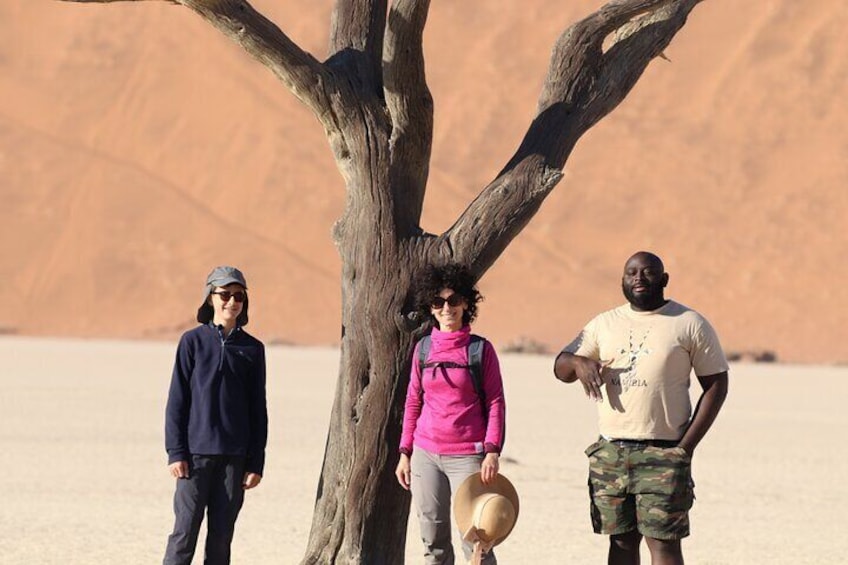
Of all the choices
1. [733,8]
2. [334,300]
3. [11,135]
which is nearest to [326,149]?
[334,300]

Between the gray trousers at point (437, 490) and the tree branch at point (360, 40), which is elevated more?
the tree branch at point (360, 40)

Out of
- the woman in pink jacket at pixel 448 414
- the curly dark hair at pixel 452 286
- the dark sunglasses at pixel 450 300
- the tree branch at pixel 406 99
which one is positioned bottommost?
the woman in pink jacket at pixel 448 414

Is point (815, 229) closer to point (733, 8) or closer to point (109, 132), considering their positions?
point (733, 8)

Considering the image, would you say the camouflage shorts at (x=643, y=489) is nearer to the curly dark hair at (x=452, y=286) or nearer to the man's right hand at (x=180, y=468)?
the curly dark hair at (x=452, y=286)

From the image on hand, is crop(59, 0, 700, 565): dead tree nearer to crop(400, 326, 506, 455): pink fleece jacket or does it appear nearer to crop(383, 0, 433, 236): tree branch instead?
crop(383, 0, 433, 236): tree branch

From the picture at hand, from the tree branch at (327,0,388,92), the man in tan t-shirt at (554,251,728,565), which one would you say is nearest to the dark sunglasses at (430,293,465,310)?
the man in tan t-shirt at (554,251,728,565)

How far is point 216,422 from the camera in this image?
258 inches

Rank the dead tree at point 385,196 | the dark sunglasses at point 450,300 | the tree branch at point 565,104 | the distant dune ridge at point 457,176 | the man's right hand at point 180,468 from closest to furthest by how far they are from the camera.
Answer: the dark sunglasses at point 450,300 < the man's right hand at point 180,468 < the dead tree at point 385,196 < the tree branch at point 565,104 < the distant dune ridge at point 457,176

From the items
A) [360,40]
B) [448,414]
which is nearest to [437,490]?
[448,414]

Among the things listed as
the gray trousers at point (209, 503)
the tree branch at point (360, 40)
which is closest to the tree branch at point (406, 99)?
the tree branch at point (360, 40)

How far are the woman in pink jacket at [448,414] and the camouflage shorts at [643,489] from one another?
42 cm

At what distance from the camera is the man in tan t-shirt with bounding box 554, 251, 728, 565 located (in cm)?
591

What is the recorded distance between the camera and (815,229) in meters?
60.8

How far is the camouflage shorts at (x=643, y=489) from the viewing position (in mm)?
5922
